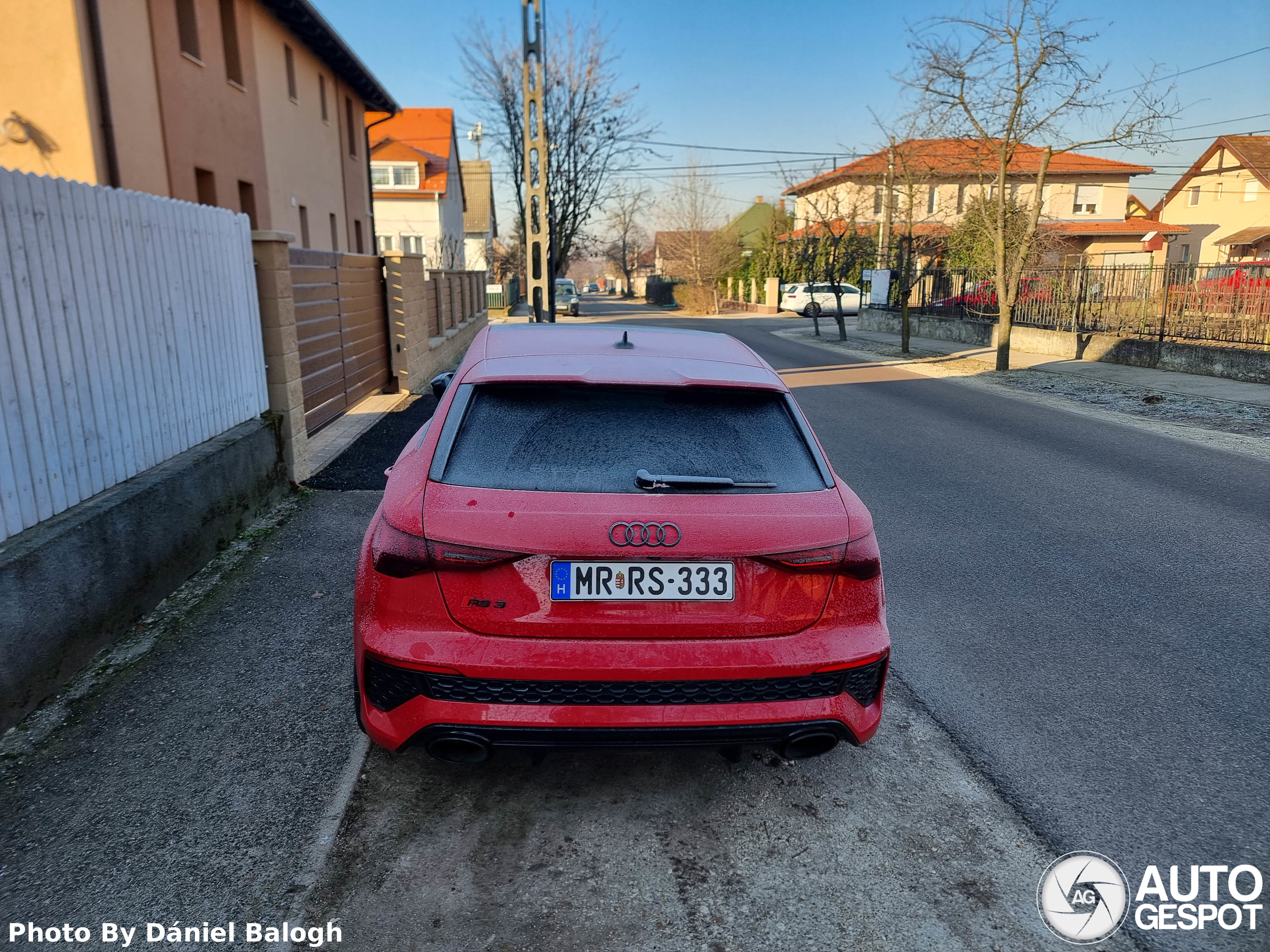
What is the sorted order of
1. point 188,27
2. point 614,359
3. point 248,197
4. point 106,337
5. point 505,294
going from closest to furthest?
point 614,359, point 106,337, point 188,27, point 248,197, point 505,294

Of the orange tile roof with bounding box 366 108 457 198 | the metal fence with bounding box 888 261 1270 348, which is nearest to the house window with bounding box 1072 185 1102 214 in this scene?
the metal fence with bounding box 888 261 1270 348

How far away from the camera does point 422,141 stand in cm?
5166

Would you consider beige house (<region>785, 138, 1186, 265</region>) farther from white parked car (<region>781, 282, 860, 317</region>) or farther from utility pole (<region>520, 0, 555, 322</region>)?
utility pole (<region>520, 0, 555, 322</region>)

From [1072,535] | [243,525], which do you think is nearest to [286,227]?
[243,525]

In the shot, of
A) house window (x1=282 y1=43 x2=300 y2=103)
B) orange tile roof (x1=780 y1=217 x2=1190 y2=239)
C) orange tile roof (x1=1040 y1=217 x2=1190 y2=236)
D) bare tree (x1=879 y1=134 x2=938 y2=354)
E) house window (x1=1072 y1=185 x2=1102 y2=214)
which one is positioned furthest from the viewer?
house window (x1=1072 y1=185 x2=1102 y2=214)

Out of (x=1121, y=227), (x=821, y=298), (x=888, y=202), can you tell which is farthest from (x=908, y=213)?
(x=1121, y=227)

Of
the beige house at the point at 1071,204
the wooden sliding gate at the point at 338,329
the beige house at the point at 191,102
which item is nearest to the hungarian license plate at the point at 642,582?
the beige house at the point at 191,102

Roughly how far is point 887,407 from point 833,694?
36.3 ft

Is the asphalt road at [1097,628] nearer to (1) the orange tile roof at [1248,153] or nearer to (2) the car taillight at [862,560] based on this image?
(2) the car taillight at [862,560]

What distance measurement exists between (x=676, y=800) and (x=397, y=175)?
4967 cm

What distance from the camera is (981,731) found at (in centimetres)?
357

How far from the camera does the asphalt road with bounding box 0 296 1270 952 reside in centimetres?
250

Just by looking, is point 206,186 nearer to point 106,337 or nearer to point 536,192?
point 536,192

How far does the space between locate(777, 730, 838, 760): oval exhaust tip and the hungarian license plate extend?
50 cm
